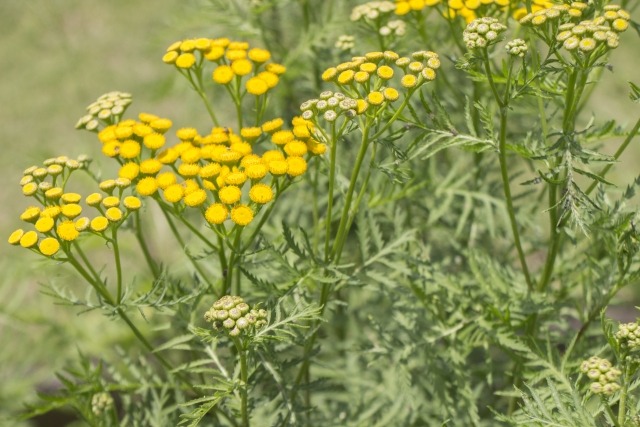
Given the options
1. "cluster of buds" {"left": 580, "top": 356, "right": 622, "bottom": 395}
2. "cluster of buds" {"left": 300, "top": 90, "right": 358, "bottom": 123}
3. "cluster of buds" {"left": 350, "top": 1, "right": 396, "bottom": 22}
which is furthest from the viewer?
"cluster of buds" {"left": 350, "top": 1, "right": 396, "bottom": 22}

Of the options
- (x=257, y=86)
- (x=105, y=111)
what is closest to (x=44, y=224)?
(x=105, y=111)

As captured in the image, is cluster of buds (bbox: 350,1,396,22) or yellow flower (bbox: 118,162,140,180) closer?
yellow flower (bbox: 118,162,140,180)

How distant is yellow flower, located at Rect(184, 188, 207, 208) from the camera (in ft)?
7.12

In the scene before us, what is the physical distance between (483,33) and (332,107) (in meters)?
0.54

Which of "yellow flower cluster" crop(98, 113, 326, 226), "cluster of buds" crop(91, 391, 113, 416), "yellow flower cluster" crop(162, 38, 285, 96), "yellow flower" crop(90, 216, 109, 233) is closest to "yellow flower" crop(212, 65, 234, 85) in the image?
"yellow flower cluster" crop(162, 38, 285, 96)

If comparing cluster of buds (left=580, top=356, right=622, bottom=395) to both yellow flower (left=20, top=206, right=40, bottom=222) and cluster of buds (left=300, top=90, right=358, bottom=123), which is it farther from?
yellow flower (left=20, top=206, right=40, bottom=222)

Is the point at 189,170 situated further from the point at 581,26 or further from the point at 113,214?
the point at 581,26

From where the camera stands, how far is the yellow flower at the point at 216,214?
6.98 feet

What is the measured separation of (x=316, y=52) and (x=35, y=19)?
794 centimetres

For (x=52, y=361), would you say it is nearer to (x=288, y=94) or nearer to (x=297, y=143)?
(x=288, y=94)

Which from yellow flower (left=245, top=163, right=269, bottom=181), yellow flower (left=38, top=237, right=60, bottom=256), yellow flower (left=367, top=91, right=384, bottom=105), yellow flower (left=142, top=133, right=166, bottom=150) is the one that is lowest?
yellow flower (left=38, top=237, right=60, bottom=256)

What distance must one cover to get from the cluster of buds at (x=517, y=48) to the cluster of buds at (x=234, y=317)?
1.17 m

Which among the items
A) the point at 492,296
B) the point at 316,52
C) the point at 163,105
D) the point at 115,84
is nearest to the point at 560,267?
the point at 492,296

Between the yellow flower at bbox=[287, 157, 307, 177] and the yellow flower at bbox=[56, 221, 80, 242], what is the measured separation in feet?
2.44
